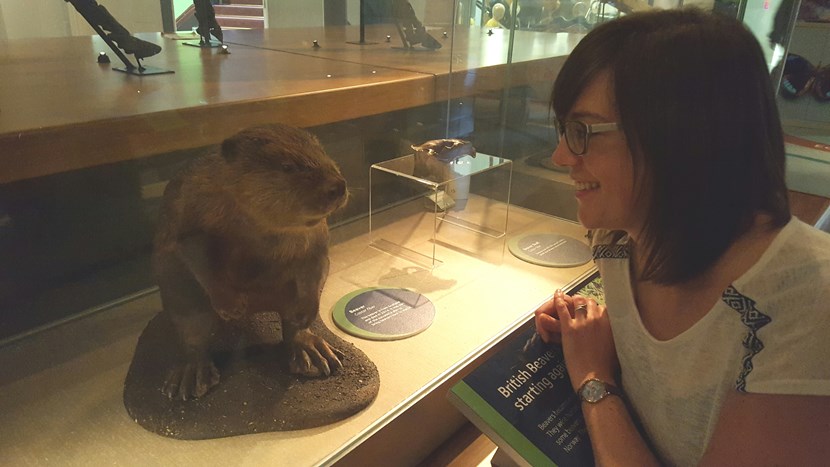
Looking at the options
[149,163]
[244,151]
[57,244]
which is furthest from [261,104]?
[57,244]

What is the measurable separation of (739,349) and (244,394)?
82cm

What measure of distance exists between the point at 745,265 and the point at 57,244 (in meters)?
1.37

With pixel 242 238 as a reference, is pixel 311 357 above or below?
below

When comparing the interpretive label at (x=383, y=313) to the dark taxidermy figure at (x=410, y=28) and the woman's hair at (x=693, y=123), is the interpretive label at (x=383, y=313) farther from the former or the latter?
the dark taxidermy figure at (x=410, y=28)

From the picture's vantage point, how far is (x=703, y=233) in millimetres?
788

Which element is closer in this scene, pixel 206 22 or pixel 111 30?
pixel 111 30

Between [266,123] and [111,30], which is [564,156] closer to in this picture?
[266,123]

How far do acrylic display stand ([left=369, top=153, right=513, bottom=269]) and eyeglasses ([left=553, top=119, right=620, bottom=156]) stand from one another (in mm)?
872

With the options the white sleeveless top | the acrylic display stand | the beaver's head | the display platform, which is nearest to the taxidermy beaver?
the beaver's head

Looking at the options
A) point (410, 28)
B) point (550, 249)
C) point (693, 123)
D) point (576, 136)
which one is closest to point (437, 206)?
point (550, 249)

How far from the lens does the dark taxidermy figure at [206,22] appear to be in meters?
1.26

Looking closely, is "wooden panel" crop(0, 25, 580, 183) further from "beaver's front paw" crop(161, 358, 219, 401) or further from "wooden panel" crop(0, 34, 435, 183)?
"beaver's front paw" crop(161, 358, 219, 401)

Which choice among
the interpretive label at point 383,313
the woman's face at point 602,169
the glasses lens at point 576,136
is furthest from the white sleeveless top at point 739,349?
the interpretive label at point 383,313

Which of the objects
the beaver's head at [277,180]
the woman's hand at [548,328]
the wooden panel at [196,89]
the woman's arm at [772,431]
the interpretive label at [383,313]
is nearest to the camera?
the woman's arm at [772,431]
